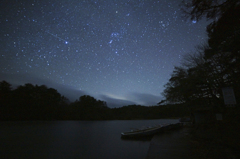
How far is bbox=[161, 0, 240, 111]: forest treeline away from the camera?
3.69m

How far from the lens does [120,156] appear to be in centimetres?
1113

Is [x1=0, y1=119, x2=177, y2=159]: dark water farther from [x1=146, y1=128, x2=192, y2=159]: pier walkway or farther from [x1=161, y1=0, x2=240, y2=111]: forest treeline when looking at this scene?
[x1=161, y1=0, x2=240, y2=111]: forest treeline

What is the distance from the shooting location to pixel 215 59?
9.73m

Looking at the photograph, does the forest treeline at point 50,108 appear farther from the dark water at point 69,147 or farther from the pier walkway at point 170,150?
the pier walkway at point 170,150

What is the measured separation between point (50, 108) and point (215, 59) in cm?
8179

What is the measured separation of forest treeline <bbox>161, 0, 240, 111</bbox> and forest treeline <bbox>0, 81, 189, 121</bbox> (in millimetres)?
37995

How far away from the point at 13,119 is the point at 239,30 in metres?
81.2

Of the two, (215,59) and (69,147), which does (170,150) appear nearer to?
(215,59)

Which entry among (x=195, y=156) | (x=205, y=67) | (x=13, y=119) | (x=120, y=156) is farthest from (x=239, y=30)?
(x=13, y=119)

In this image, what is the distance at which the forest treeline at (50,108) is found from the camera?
204ft

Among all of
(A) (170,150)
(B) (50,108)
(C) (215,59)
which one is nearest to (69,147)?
(A) (170,150)

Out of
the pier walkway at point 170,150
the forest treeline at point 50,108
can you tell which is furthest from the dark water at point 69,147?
the forest treeline at point 50,108

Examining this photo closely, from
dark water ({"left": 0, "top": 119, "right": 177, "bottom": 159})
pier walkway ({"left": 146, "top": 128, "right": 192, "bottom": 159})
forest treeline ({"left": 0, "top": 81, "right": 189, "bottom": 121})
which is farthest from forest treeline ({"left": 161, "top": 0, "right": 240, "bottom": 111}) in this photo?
forest treeline ({"left": 0, "top": 81, "right": 189, "bottom": 121})

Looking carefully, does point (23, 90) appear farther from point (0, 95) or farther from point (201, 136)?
point (201, 136)
